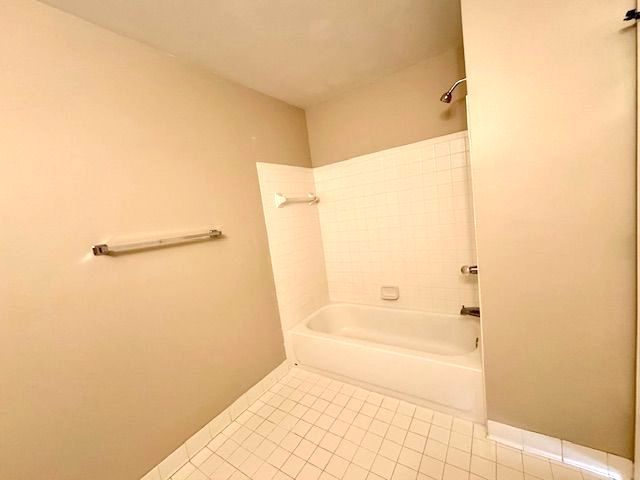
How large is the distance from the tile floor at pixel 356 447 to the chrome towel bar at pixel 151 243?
1.16 meters

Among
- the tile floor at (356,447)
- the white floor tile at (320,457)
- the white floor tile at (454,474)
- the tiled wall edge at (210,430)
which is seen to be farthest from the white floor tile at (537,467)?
the tiled wall edge at (210,430)

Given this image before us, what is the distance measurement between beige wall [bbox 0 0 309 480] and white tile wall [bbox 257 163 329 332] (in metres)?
0.31

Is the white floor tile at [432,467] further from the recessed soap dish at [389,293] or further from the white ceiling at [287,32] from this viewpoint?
the white ceiling at [287,32]

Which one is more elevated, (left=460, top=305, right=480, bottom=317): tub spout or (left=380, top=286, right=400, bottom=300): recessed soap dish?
(left=380, top=286, right=400, bottom=300): recessed soap dish

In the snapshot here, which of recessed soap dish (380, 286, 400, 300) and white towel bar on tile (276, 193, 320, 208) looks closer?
white towel bar on tile (276, 193, 320, 208)

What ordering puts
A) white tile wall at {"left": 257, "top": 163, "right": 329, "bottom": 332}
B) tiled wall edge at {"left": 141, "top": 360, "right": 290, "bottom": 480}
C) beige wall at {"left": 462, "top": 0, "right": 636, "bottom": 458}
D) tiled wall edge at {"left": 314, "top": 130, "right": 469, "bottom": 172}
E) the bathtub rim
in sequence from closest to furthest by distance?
1. beige wall at {"left": 462, "top": 0, "right": 636, "bottom": 458}
2. tiled wall edge at {"left": 141, "top": 360, "right": 290, "bottom": 480}
3. the bathtub rim
4. tiled wall edge at {"left": 314, "top": 130, "right": 469, "bottom": 172}
5. white tile wall at {"left": 257, "top": 163, "right": 329, "bottom": 332}

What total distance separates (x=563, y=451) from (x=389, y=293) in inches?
50.0

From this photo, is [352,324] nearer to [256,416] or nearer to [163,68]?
[256,416]

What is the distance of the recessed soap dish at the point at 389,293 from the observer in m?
2.16

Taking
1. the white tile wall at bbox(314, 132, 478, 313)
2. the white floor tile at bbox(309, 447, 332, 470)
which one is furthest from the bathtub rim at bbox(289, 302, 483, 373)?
the white floor tile at bbox(309, 447, 332, 470)

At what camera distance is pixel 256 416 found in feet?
5.26

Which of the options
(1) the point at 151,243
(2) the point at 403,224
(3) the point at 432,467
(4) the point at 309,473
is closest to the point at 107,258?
(1) the point at 151,243

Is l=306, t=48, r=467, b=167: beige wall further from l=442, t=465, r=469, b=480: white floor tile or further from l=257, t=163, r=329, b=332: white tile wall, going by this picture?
l=442, t=465, r=469, b=480: white floor tile

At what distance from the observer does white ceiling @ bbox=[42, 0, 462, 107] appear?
113 centimetres
